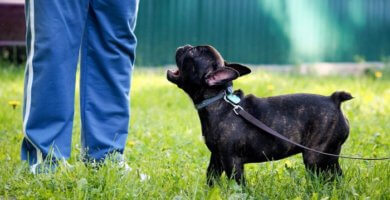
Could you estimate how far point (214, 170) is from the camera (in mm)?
4027

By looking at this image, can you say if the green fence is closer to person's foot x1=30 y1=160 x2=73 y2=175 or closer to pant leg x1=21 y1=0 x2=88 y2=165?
pant leg x1=21 y1=0 x2=88 y2=165

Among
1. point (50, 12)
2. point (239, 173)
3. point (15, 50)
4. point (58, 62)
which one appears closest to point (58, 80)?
point (58, 62)

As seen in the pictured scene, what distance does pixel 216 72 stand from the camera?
379 cm

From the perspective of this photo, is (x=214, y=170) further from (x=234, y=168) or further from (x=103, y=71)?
(x=103, y=71)

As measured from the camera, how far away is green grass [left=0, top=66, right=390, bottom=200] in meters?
3.65

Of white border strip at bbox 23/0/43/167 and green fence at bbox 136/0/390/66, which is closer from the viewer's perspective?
white border strip at bbox 23/0/43/167

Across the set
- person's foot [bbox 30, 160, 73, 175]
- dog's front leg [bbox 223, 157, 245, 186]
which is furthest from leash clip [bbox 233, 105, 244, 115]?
person's foot [bbox 30, 160, 73, 175]

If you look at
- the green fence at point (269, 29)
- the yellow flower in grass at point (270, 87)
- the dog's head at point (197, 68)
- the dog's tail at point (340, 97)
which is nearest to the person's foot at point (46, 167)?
the dog's head at point (197, 68)

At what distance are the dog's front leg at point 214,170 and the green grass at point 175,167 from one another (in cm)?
6

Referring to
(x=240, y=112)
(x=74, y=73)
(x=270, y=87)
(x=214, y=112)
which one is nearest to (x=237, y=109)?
(x=240, y=112)

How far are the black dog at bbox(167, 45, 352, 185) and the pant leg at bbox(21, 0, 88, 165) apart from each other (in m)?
0.65

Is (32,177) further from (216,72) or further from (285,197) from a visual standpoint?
(285,197)

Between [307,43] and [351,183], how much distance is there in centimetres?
759

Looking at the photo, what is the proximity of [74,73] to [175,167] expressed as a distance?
955 mm
